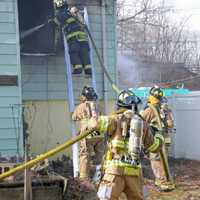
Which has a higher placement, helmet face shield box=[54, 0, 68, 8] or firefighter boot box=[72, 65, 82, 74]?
helmet face shield box=[54, 0, 68, 8]

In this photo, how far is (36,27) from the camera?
443 inches

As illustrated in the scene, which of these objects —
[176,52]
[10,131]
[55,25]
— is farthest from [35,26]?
[176,52]

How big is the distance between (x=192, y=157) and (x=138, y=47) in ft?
89.1

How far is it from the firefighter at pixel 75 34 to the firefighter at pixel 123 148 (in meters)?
4.66

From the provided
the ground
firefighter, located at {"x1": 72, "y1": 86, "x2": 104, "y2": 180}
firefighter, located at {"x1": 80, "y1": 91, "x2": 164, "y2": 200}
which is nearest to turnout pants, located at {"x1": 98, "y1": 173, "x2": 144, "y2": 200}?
firefighter, located at {"x1": 80, "y1": 91, "x2": 164, "y2": 200}

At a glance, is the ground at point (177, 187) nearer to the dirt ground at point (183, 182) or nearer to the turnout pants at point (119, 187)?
the dirt ground at point (183, 182)

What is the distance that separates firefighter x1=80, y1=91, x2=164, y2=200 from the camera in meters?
5.80

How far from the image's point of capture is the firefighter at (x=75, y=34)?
1057cm

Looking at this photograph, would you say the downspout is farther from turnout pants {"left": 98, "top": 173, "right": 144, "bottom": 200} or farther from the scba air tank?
the scba air tank

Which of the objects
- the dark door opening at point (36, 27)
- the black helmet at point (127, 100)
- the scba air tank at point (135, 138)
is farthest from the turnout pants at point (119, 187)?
the dark door opening at point (36, 27)

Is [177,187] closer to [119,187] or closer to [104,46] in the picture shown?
[119,187]

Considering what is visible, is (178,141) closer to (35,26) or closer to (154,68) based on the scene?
(35,26)

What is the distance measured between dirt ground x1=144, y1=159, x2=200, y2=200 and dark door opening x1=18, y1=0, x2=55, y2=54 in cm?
348

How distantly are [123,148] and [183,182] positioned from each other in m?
4.28
